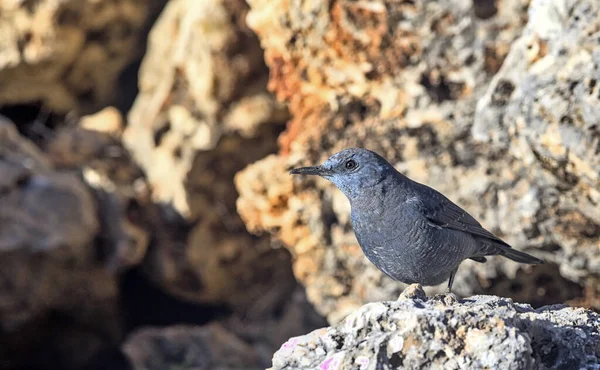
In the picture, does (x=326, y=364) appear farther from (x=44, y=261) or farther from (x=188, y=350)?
(x=44, y=261)

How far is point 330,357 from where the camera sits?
9.55 ft

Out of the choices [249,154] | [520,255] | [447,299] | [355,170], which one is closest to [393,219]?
[355,170]

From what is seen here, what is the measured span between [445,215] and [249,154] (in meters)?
3.90

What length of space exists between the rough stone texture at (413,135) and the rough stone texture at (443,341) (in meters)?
1.91

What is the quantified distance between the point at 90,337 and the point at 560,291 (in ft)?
17.1

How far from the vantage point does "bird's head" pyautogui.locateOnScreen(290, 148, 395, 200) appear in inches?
160

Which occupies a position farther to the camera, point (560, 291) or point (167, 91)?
point (167, 91)

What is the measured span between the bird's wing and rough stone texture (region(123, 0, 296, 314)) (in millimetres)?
3374

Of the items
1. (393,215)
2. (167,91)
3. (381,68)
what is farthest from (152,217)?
(393,215)

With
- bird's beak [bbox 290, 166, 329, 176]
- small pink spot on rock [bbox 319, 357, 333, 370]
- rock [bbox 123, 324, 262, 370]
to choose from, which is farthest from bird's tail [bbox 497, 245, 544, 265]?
rock [bbox 123, 324, 262, 370]

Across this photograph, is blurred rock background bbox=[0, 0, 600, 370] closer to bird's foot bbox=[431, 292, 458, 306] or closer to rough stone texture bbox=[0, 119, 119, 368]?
rough stone texture bbox=[0, 119, 119, 368]

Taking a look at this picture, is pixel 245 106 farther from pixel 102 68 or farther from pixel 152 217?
pixel 102 68

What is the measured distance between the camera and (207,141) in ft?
25.6

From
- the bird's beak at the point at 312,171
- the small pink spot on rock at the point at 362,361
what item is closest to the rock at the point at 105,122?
the bird's beak at the point at 312,171
